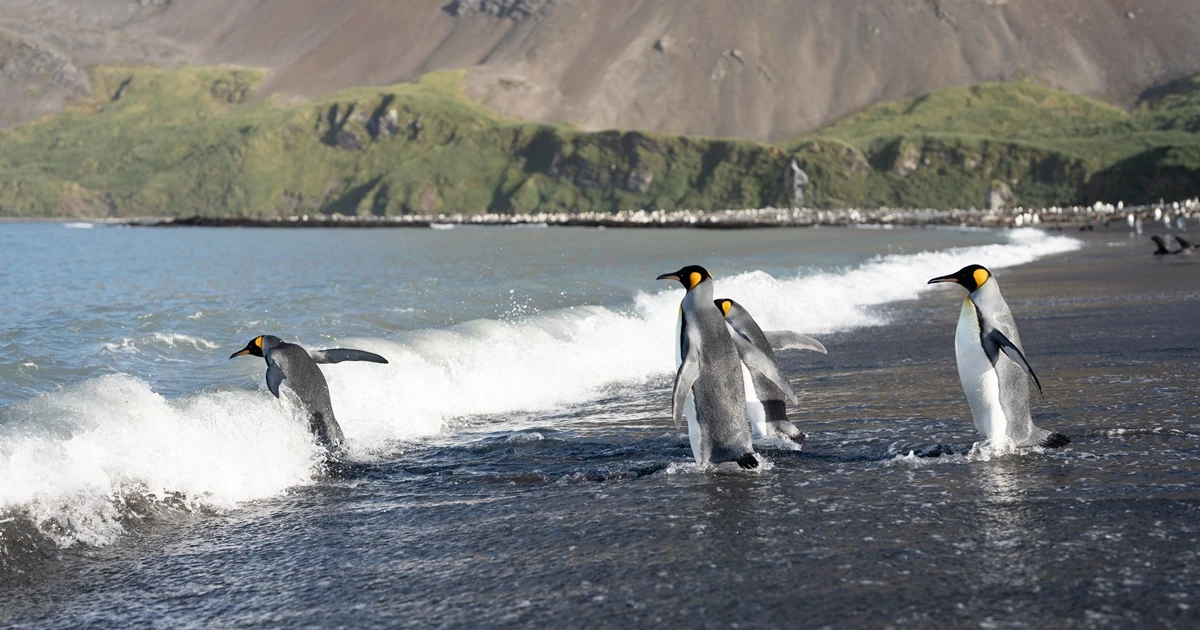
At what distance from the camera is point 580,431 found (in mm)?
11508

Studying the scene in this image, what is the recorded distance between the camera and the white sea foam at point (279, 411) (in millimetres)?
8172

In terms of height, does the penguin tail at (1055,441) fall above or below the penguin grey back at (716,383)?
below

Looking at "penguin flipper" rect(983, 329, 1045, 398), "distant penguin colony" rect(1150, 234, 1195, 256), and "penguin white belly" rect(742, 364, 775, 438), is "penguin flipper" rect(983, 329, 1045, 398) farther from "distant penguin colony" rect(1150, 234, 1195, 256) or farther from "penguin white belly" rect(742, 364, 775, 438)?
"distant penguin colony" rect(1150, 234, 1195, 256)

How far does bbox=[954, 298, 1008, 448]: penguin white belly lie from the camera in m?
Result: 9.56

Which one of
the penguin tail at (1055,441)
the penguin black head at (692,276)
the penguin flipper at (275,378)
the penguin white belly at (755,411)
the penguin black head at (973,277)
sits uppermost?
the penguin black head at (692,276)

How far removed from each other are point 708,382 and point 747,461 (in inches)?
29.3

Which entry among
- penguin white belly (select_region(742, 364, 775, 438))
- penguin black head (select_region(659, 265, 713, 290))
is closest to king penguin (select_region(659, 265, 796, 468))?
penguin black head (select_region(659, 265, 713, 290))

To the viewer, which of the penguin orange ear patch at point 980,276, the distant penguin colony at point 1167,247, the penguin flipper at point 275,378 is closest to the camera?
the penguin orange ear patch at point 980,276

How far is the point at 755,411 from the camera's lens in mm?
10633

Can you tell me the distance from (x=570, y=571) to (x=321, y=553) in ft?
5.54

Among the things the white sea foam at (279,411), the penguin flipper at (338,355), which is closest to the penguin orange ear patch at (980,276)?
the white sea foam at (279,411)

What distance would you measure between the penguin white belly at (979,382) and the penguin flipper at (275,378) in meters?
5.81

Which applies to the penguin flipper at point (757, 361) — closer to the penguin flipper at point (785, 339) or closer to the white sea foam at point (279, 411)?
the penguin flipper at point (785, 339)

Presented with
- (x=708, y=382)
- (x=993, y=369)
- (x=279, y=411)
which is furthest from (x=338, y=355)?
(x=993, y=369)
